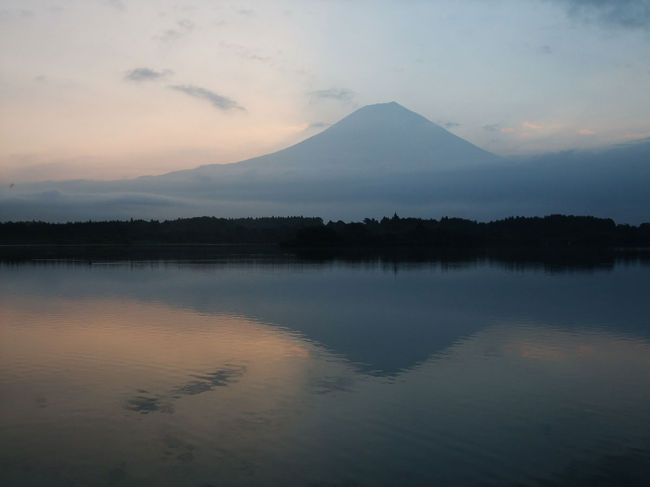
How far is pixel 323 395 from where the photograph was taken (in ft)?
27.2

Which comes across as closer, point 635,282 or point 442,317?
point 442,317

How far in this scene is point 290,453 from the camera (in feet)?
20.4

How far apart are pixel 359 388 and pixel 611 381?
4.18 meters

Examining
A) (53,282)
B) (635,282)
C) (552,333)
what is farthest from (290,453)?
(635,282)

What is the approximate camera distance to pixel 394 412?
7496 mm

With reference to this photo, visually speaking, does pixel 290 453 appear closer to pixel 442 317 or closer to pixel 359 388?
pixel 359 388

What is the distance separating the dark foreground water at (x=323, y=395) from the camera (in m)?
5.89

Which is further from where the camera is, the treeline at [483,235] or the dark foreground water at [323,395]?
the treeline at [483,235]

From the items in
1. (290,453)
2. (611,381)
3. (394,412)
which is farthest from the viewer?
(611,381)

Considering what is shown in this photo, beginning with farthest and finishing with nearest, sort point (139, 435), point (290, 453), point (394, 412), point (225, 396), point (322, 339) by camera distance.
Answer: point (322, 339) → point (225, 396) → point (394, 412) → point (139, 435) → point (290, 453)

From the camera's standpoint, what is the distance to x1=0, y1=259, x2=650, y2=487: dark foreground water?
5887 mm

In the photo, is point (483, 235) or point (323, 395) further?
point (483, 235)

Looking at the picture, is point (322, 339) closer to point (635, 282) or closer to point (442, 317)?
point (442, 317)

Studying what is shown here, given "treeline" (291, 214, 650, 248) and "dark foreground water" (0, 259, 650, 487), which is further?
"treeline" (291, 214, 650, 248)
